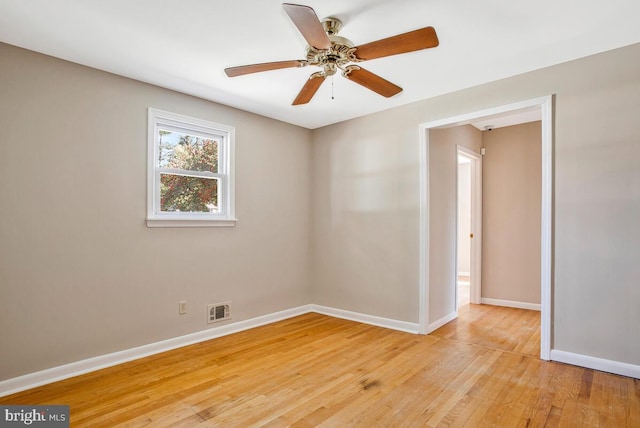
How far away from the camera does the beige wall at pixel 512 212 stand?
4797 millimetres

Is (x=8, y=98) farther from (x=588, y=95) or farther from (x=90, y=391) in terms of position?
(x=588, y=95)

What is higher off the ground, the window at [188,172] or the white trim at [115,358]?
the window at [188,172]

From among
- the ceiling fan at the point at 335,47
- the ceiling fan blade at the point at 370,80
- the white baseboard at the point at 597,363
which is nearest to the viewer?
the ceiling fan at the point at 335,47

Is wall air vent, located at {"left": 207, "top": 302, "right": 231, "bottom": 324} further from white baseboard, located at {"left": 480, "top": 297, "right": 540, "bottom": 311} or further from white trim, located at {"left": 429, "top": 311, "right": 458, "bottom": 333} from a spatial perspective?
white baseboard, located at {"left": 480, "top": 297, "right": 540, "bottom": 311}

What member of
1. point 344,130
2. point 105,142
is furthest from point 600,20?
point 105,142

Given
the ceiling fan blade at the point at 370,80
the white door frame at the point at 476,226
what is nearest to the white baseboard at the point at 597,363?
the white door frame at the point at 476,226

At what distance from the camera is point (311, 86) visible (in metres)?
2.72

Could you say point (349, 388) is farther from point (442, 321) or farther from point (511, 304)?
point (511, 304)

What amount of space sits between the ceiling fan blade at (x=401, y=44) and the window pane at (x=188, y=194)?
2188 mm

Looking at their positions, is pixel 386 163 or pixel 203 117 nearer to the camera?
pixel 203 117

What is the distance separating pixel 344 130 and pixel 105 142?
8.64 feet

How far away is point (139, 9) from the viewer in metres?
2.18

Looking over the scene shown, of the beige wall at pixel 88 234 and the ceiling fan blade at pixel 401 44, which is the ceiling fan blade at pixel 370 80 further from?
the beige wall at pixel 88 234

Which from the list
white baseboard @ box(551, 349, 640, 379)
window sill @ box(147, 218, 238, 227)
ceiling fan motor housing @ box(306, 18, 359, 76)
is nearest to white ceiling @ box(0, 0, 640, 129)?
ceiling fan motor housing @ box(306, 18, 359, 76)
